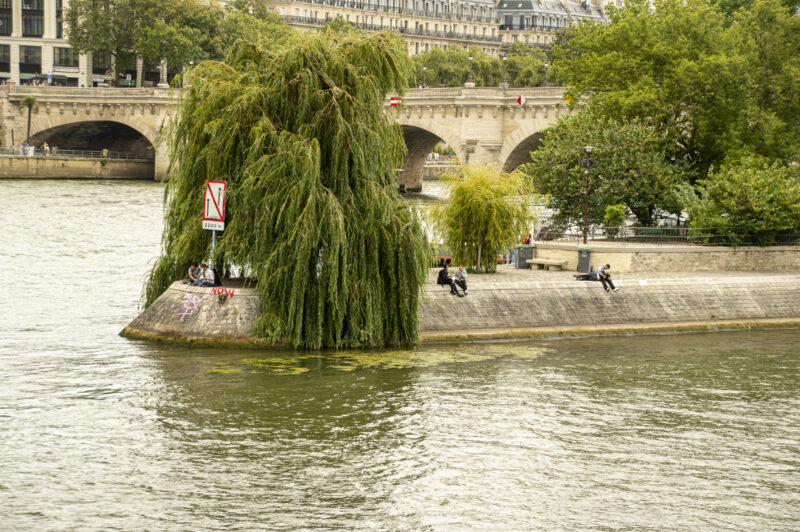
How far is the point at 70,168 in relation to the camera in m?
90.3

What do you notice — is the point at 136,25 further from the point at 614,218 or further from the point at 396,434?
the point at 396,434

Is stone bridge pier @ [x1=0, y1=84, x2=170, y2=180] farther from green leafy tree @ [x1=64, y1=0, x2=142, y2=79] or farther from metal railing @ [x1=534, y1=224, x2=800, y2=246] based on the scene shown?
metal railing @ [x1=534, y1=224, x2=800, y2=246]

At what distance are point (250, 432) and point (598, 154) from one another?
2514 cm

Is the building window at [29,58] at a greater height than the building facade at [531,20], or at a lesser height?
A: lesser

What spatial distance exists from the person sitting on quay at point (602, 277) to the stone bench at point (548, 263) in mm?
3118

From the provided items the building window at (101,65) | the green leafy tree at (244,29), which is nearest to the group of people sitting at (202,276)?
the green leafy tree at (244,29)

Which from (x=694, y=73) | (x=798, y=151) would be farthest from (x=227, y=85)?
(x=798, y=151)

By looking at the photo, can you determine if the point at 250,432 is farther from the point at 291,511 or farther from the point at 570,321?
the point at 570,321

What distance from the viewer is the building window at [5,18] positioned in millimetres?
118938

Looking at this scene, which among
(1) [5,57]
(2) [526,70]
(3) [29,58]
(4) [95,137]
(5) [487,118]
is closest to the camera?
(5) [487,118]

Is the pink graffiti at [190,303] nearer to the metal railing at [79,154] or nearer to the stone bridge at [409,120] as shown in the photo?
the stone bridge at [409,120]

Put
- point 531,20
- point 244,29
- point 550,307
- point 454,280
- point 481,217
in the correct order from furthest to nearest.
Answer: point 531,20
point 244,29
point 481,217
point 550,307
point 454,280

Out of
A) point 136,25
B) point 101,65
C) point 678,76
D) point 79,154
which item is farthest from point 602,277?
point 101,65

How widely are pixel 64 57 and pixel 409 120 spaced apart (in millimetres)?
55123
